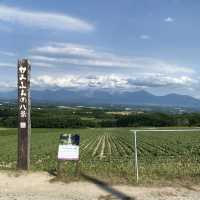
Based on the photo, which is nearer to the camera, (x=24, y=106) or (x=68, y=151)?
(x=68, y=151)

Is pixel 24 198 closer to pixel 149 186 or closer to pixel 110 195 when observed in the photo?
pixel 110 195

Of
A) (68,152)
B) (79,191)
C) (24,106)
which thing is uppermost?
(24,106)

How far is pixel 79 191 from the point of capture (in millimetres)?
11031

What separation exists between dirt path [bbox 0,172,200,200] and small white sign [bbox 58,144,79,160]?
2.57ft

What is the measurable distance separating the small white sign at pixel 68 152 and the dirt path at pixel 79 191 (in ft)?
2.57

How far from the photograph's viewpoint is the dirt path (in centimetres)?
1034

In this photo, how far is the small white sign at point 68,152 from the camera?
41.3 ft

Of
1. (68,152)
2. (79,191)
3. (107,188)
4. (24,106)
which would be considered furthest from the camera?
(24,106)

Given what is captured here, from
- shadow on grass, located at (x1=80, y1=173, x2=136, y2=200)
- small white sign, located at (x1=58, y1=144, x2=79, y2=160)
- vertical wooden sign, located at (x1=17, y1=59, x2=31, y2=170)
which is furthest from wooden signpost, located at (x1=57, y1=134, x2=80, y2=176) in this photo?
vertical wooden sign, located at (x1=17, y1=59, x2=31, y2=170)

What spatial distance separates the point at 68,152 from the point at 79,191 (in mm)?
1834

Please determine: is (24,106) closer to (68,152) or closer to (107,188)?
(68,152)

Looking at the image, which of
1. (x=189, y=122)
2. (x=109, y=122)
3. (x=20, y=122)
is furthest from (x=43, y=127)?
(x=20, y=122)

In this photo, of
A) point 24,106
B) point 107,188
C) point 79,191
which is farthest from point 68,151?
point 24,106

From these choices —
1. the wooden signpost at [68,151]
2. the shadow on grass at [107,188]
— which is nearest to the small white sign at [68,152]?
the wooden signpost at [68,151]
